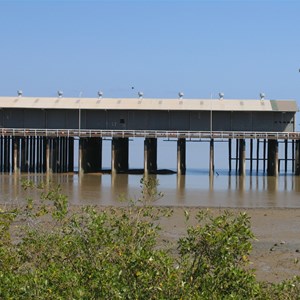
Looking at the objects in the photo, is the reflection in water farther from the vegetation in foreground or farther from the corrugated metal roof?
the vegetation in foreground

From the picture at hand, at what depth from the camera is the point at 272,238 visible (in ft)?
71.5

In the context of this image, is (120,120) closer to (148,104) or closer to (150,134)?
(148,104)

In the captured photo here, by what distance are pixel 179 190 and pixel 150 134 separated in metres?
11.2

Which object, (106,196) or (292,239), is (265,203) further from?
(292,239)

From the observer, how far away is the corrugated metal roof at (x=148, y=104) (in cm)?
5053

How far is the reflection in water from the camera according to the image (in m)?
30.8

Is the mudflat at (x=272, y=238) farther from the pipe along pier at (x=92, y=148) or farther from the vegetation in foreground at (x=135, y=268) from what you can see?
the pipe along pier at (x=92, y=148)

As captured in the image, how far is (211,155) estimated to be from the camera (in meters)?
46.6

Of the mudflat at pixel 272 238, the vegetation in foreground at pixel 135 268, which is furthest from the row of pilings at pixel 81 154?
the vegetation in foreground at pixel 135 268

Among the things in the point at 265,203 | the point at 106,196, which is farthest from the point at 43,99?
the point at 265,203

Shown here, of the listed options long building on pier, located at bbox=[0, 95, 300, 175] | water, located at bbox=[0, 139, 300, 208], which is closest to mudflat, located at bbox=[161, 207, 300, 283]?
water, located at bbox=[0, 139, 300, 208]

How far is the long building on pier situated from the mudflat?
22698 millimetres

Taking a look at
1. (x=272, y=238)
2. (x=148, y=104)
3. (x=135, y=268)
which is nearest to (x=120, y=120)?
(x=148, y=104)

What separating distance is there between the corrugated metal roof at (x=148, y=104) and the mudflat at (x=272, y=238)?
2274cm
